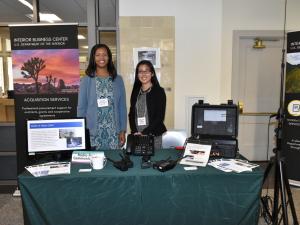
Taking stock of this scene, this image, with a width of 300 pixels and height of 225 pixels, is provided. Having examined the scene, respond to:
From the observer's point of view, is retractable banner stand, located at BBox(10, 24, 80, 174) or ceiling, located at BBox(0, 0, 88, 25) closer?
retractable banner stand, located at BBox(10, 24, 80, 174)

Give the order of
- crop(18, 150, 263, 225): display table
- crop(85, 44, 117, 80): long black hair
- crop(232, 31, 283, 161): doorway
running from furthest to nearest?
crop(232, 31, 283, 161): doorway → crop(85, 44, 117, 80): long black hair → crop(18, 150, 263, 225): display table

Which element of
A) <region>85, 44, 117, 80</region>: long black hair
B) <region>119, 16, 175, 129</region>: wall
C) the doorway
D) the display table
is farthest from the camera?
the doorway

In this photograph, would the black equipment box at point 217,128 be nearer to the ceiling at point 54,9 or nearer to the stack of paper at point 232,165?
the stack of paper at point 232,165

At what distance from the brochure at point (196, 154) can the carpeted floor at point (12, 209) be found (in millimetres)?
1024

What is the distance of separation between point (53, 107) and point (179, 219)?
6.76ft

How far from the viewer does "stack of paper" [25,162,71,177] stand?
1.69 m

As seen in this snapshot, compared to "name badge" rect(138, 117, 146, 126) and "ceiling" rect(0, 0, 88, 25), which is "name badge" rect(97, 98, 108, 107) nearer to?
"name badge" rect(138, 117, 146, 126)

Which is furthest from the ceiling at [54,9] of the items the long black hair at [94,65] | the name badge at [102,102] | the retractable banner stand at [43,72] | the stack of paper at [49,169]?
the stack of paper at [49,169]

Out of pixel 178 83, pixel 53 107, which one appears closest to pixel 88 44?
pixel 53 107

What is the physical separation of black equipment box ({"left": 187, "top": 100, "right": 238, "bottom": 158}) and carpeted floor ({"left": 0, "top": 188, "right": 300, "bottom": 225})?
0.90 metres

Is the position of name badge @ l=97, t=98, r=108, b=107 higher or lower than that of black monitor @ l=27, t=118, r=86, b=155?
higher

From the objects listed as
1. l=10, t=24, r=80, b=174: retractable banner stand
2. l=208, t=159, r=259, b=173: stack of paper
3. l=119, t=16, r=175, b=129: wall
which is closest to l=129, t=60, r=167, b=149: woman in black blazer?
l=208, t=159, r=259, b=173: stack of paper

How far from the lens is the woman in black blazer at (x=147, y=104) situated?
231cm

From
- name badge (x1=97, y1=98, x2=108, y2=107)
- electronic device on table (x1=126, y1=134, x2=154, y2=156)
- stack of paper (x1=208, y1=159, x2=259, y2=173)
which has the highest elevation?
name badge (x1=97, y1=98, x2=108, y2=107)
